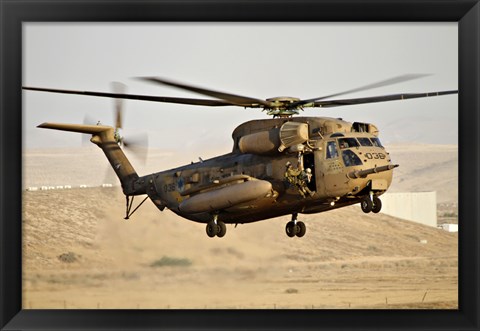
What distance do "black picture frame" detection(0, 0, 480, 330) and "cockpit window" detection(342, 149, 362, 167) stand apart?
411 cm

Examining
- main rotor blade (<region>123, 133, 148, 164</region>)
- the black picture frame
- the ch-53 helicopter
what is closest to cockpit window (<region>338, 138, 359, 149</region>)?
the ch-53 helicopter

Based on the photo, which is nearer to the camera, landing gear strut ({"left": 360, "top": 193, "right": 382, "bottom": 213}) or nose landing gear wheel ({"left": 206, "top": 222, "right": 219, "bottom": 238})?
landing gear strut ({"left": 360, "top": 193, "right": 382, "bottom": 213})

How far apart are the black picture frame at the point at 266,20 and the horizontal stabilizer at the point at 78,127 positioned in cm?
559

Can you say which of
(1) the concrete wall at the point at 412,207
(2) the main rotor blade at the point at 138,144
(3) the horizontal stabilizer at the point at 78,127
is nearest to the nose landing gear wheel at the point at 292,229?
(2) the main rotor blade at the point at 138,144

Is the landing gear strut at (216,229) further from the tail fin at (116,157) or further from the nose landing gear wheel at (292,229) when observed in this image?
the tail fin at (116,157)

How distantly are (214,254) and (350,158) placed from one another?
7059 mm

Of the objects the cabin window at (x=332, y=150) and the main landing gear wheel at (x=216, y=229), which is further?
the main landing gear wheel at (x=216, y=229)

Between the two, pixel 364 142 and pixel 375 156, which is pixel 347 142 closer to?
pixel 364 142

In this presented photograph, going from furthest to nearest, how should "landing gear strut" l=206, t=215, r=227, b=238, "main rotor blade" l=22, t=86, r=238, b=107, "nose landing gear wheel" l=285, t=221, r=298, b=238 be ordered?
"nose landing gear wheel" l=285, t=221, r=298, b=238, "landing gear strut" l=206, t=215, r=227, b=238, "main rotor blade" l=22, t=86, r=238, b=107

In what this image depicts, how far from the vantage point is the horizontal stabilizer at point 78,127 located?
21.0 meters

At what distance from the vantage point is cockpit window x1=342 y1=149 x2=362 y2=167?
1912 centimetres

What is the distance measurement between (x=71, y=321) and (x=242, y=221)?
6.47m

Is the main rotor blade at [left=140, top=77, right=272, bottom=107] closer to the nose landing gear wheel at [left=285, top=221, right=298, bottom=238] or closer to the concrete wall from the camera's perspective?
the nose landing gear wheel at [left=285, top=221, right=298, bottom=238]

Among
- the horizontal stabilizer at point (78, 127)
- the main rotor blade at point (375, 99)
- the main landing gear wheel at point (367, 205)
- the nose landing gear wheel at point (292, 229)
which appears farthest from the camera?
the nose landing gear wheel at point (292, 229)
